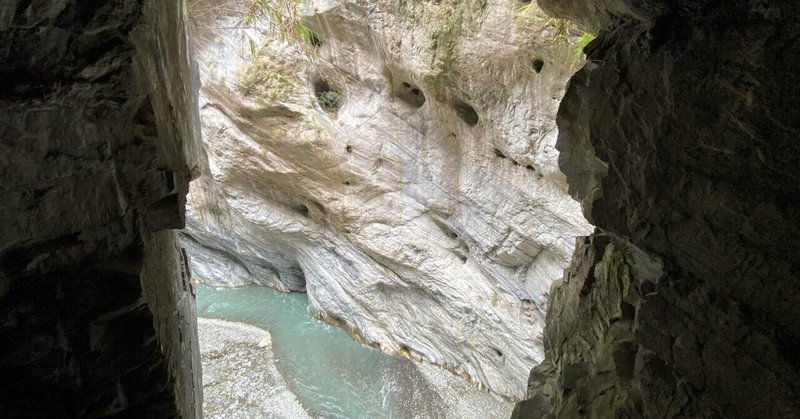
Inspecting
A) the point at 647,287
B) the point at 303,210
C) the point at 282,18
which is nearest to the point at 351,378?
the point at 303,210

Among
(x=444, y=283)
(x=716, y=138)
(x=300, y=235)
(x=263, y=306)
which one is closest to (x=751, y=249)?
(x=716, y=138)

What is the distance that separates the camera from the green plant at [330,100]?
7.43m

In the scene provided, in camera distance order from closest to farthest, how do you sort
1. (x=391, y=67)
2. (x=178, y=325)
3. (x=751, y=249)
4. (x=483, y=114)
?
(x=751, y=249) < (x=178, y=325) < (x=483, y=114) < (x=391, y=67)

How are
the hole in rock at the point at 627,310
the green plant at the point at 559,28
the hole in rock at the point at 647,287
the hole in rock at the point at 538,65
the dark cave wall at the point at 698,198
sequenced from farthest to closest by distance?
the hole in rock at the point at 538,65 → the green plant at the point at 559,28 → the hole in rock at the point at 627,310 → the hole in rock at the point at 647,287 → the dark cave wall at the point at 698,198

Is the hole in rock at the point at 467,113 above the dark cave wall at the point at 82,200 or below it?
above

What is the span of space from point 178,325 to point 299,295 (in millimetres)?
8479

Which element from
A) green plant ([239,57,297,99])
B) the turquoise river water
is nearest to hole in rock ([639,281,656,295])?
the turquoise river water

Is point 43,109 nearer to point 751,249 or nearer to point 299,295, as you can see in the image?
point 751,249

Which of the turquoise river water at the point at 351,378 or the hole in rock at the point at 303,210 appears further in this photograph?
the hole in rock at the point at 303,210

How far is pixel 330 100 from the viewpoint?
745 cm

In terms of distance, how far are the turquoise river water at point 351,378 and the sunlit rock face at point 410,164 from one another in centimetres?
34

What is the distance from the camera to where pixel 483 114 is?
562 cm

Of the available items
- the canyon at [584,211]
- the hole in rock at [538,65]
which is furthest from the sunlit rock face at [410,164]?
the canyon at [584,211]

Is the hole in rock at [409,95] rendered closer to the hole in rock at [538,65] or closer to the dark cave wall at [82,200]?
the hole in rock at [538,65]
